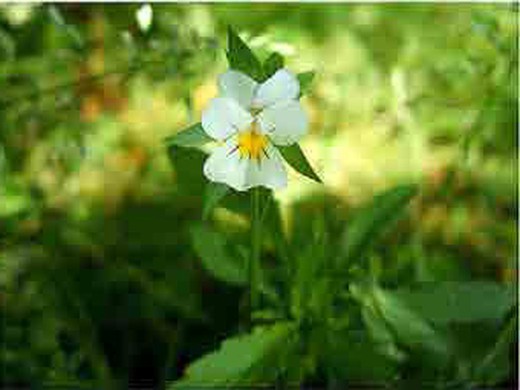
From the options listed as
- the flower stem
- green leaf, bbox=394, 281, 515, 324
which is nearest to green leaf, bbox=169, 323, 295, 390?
the flower stem

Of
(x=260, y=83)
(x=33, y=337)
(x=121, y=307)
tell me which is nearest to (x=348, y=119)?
(x=121, y=307)

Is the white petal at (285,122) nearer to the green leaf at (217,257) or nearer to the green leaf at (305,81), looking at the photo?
the green leaf at (305,81)

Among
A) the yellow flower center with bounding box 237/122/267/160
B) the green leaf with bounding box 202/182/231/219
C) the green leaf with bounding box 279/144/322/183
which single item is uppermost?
the yellow flower center with bounding box 237/122/267/160

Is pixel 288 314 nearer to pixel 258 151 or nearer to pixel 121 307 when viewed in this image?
pixel 258 151

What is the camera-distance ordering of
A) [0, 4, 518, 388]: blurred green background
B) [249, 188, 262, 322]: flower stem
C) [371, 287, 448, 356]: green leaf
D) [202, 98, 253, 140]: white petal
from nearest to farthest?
[202, 98, 253, 140]: white petal, [249, 188, 262, 322]: flower stem, [371, 287, 448, 356]: green leaf, [0, 4, 518, 388]: blurred green background

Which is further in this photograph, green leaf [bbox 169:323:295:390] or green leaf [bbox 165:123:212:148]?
green leaf [bbox 169:323:295:390]

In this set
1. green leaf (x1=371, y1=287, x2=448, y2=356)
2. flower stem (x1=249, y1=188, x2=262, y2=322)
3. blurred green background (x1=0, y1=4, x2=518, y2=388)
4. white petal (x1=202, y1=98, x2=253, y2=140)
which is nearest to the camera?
white petal (x1=202, y1=98, x2=253, y2=140)

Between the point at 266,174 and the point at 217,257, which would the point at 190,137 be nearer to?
the point at 266,174

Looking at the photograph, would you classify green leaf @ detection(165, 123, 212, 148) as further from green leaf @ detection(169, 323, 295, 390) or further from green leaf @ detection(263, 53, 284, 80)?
green leaf @ detection(169, 323, 295, 390)
